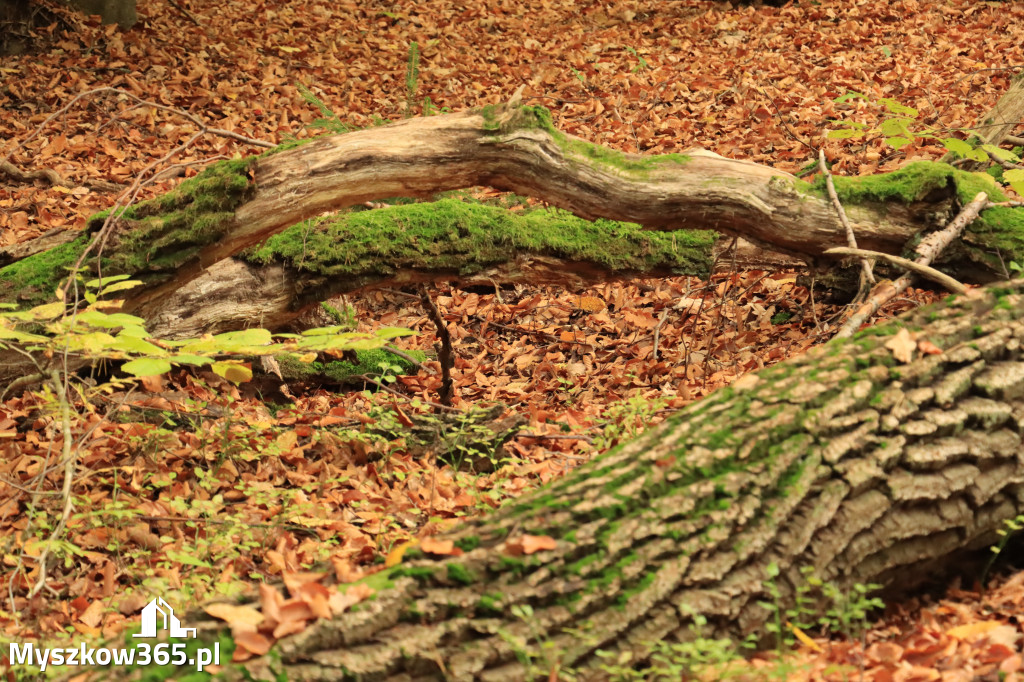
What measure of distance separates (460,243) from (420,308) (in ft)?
6.28

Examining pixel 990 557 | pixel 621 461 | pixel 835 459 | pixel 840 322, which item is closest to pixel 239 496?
pixel 621 461

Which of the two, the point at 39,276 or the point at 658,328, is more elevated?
the point at 39,276

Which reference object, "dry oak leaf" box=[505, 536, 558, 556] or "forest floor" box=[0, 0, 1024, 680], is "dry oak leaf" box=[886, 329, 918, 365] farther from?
"dry oak leaf" box=[505, 536, 558, 556]

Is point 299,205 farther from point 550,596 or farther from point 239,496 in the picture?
point 550,596

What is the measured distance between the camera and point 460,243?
507cm

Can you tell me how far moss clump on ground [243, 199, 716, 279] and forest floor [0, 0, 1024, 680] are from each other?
52cm

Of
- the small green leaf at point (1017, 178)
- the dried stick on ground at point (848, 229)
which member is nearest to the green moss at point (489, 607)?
the dried stick on ground at point (848, 229)

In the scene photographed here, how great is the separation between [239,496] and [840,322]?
3569 mm

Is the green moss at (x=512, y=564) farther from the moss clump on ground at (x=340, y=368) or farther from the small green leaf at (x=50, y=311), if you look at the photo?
the moss clump on ground at (x=340, y=368)

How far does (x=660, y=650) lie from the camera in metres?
2.09

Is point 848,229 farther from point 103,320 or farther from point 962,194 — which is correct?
point 103,320

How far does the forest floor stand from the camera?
3.20 metres

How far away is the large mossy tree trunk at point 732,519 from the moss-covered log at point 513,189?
82.8 inches

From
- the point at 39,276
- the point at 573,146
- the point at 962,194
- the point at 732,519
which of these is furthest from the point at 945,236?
the point at 39,276
